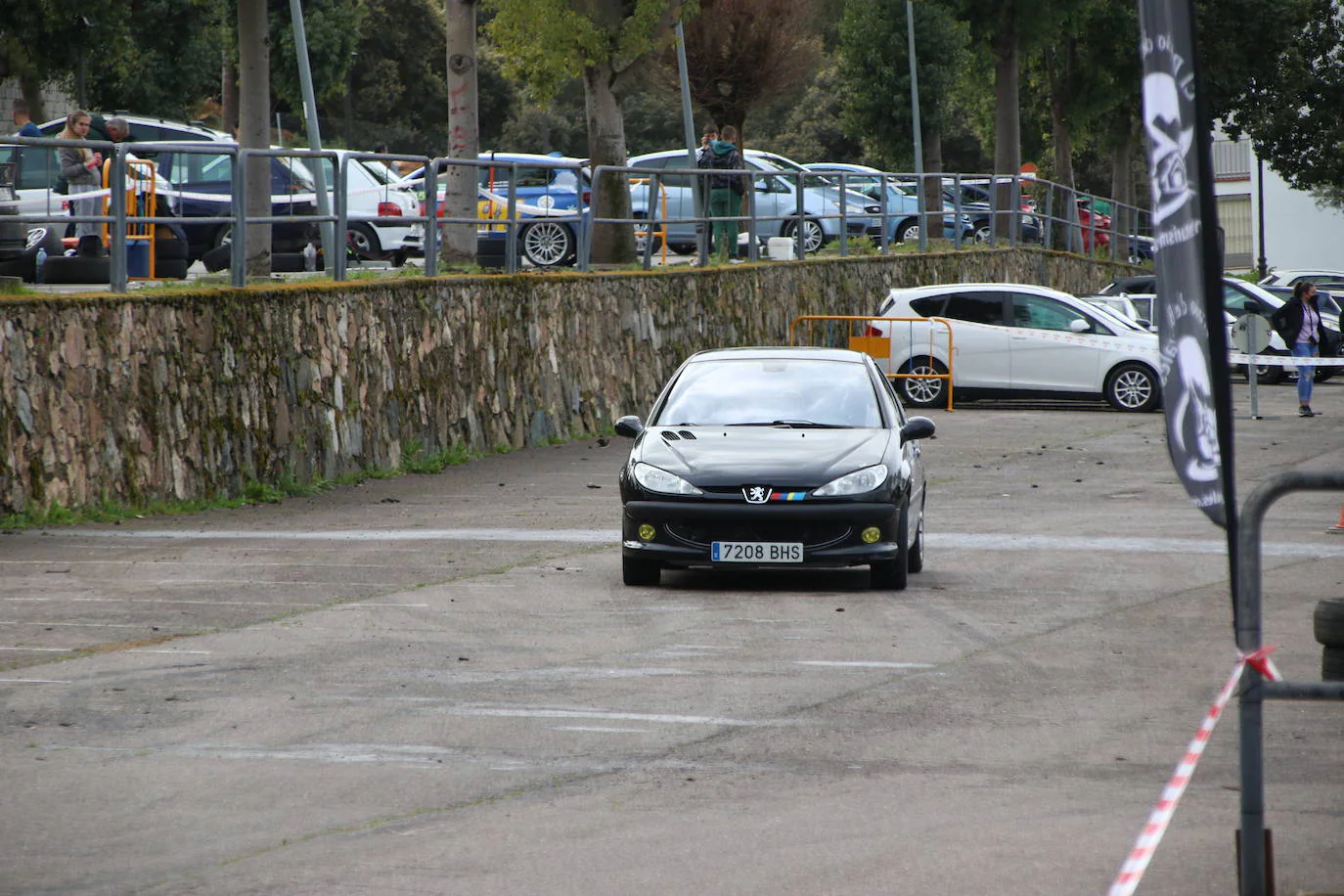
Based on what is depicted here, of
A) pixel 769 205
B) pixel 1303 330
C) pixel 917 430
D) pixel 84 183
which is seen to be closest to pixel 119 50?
pixel 769 205

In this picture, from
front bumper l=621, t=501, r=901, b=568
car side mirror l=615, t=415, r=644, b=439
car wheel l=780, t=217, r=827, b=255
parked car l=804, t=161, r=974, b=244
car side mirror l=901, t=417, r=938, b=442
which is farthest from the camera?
parked car l=804, t=161, r=974, b=244

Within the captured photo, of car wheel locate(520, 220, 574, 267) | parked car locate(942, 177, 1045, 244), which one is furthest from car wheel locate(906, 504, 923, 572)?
parked car locate(942, 177, 1045, 244)

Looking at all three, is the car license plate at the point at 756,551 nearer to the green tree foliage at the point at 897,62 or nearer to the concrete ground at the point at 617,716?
the concrete ground at the point at 617,716

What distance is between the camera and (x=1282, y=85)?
5084 cm

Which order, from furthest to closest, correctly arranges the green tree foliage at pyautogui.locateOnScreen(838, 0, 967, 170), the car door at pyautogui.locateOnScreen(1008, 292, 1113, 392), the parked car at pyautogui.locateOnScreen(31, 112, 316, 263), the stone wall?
the green tree foliage at pyautogui.locateOnScreen(838, 0, 967, 170)
the car door at pyautogui.locateOnScreen(1008, 292, 1113, 392)
the stone wall
the parked car at pyautogui.locateOnScreen(31, 112, 316, 263)

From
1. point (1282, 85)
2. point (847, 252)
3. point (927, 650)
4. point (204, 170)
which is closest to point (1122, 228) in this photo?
point (1282, 85)

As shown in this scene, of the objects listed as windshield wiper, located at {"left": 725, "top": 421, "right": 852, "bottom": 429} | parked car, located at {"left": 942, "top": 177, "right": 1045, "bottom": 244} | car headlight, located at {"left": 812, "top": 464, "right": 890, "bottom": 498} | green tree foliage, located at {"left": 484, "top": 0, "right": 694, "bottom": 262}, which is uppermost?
green tree foliage, located at {"left": 484, "top": 0, "right": 694, "bottom": 262}

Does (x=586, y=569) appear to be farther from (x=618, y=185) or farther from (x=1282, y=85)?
(x=1282, y=85)

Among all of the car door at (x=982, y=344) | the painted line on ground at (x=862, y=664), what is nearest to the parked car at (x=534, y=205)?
the car door at (x=982, y=344)

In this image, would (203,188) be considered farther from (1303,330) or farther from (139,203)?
(1303,330)

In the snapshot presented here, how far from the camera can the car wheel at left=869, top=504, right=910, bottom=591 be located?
11555 millimetres

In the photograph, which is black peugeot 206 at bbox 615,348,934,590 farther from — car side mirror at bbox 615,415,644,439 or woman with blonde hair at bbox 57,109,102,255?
woman with blonde hair at bbox 57,109,102,255

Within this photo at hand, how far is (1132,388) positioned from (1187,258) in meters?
23.0

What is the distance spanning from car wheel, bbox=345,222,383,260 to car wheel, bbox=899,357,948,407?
948 centimetres
